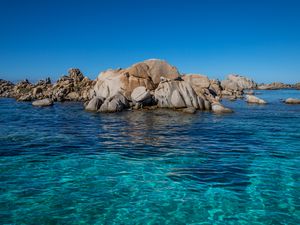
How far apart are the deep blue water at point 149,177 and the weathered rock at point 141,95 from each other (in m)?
19.1

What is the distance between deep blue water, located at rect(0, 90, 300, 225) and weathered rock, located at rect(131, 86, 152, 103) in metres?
19.1

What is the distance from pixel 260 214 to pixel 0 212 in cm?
879

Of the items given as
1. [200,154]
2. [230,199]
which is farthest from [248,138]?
[230,199]

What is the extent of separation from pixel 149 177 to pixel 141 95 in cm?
3157

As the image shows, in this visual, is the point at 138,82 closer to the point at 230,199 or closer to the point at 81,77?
the point at 81,77

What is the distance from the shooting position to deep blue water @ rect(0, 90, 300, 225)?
10.7 meters

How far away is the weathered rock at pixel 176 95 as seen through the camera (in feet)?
147

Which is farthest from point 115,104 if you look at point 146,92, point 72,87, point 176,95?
point 72,87

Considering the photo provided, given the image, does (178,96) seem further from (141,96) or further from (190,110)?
(141,96)

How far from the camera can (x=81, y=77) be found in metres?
80.1

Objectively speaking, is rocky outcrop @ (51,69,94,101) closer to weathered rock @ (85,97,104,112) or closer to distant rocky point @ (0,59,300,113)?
distant rocky point @ (0,59,300,113)

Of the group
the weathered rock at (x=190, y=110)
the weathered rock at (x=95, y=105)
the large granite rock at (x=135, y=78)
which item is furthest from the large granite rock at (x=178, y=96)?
the weathered rock at (x=95, y=105)

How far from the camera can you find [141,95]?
149 ft

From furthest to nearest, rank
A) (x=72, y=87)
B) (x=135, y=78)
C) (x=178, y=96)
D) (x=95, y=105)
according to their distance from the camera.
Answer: (x=72, y=87)
(x=135, y=78)
(x=178, y=96)
(x=95, y=105)
